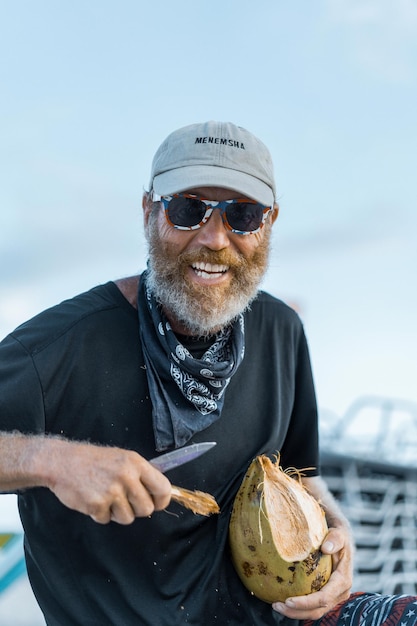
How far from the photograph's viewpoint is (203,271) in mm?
2855

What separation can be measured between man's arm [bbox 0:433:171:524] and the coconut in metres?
0.58

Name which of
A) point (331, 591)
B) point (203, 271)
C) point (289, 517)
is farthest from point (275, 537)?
point (203, 271)

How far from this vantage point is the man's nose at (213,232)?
2760 mm

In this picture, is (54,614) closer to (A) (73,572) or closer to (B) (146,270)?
(A) (73,572)

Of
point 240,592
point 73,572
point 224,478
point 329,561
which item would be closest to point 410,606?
point 329,561

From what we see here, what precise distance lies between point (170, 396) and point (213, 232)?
1.88 ft

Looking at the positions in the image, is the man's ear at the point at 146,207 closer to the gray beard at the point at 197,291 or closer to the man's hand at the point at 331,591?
the gray beard at the point at 197,291

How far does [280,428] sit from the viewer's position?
3.00 meters

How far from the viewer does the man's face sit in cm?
280

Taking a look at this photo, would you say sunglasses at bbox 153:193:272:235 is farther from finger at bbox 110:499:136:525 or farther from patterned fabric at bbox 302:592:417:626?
patterned fabric at bbox 302:592:417:626

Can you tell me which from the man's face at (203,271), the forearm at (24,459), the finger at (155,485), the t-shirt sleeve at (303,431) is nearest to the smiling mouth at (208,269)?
the man's face at (203,271)

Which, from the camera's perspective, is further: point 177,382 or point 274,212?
point 274,212

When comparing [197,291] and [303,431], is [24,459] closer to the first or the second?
[197,291]

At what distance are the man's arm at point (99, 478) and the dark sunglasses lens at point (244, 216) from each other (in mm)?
1024
